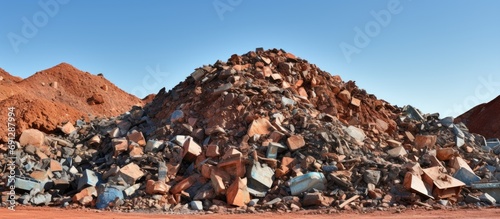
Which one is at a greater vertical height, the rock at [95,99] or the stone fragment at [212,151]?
the rock at [95,99]

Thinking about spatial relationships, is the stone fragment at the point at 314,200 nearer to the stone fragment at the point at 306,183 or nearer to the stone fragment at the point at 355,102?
the stone fragment at the point at 306,183

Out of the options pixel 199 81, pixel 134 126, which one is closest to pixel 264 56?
pixel 199 81

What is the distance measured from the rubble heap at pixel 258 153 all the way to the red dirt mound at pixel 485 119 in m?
14.1

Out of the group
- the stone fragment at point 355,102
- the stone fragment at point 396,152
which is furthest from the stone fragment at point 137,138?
the stone fragment at point 355,102

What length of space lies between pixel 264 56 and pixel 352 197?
762cm

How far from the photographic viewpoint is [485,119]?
28.0 meters

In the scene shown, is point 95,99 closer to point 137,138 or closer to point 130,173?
point 137,138

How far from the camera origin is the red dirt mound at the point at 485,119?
26.4m

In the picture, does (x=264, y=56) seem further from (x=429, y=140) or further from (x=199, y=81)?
(x=429, y=140)

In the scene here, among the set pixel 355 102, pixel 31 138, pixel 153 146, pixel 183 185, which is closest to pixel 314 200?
pixel 183 185

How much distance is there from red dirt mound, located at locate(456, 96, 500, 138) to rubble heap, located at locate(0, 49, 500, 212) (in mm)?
14112

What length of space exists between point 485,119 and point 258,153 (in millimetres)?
24201

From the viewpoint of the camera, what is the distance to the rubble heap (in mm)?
8578

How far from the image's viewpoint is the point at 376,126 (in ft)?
42.4
